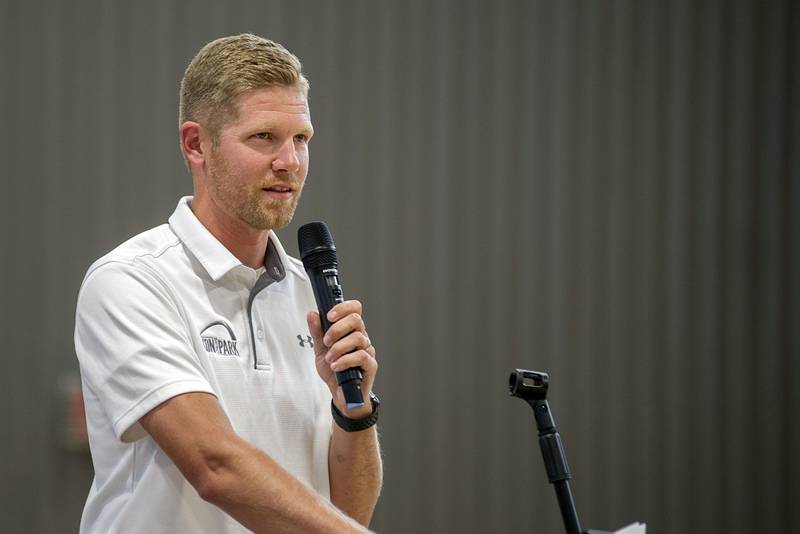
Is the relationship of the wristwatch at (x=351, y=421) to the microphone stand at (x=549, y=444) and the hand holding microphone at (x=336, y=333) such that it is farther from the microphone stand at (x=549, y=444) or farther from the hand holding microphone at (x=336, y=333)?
the microphone stand at (x=549, y=444)

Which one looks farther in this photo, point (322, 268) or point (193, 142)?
point (193, 142)

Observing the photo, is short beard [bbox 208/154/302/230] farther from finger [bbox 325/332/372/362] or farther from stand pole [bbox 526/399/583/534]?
stand pole [bbox 526/399/583/534]

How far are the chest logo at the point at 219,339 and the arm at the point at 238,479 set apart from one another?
8.3 inches

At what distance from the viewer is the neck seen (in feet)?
5.66

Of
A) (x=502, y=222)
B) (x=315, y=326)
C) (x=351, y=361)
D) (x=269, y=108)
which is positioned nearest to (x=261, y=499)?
(x=351, y=361)

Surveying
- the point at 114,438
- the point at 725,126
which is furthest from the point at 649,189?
the point at 114,438

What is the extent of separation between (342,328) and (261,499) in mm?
290

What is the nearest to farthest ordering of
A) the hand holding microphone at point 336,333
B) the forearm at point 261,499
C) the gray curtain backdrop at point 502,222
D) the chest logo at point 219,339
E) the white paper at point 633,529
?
the white paper at point 633,529, the forearm at point 261,499, the hand holding microphone at point 336,333, the chest logo at point 219,339, the gray curtain backdrop at point 502,222

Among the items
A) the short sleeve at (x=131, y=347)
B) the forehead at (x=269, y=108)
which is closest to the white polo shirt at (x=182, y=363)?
the short sleeve at (x=131, y=347)

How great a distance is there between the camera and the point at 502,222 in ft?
11.6

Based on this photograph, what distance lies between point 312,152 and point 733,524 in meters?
2.42

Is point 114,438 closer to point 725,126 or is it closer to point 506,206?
point 506,206

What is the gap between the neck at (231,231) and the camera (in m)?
1.72

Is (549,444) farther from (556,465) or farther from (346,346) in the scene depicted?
(346,346)
